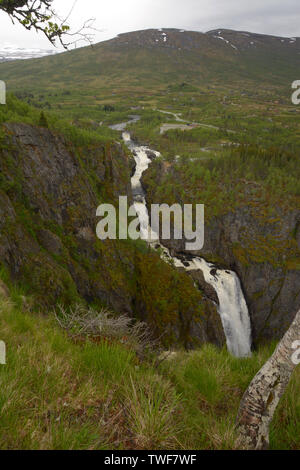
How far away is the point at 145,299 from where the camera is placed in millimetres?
21078

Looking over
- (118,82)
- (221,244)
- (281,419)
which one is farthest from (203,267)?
(118,82)

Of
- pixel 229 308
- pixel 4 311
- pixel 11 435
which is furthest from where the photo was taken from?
pixel 229 308

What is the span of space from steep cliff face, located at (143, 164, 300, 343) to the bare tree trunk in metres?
22.2

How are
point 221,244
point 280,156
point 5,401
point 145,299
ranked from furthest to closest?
point 280,156 → point 221,244 → point 145,299 → point 5,401

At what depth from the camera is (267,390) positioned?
2578 millimetres

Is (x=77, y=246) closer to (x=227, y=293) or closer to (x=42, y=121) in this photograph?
(x=42, y=121)

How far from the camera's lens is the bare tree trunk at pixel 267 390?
98.7 inches

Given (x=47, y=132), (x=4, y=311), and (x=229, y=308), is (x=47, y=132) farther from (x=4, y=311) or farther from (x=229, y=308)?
(x=229, y=308)

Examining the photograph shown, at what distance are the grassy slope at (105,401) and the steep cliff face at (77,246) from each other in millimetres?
8135

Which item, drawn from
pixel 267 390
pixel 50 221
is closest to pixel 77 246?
pixel 50 221

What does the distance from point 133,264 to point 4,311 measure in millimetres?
17429

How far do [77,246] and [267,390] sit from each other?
1596 centimetres

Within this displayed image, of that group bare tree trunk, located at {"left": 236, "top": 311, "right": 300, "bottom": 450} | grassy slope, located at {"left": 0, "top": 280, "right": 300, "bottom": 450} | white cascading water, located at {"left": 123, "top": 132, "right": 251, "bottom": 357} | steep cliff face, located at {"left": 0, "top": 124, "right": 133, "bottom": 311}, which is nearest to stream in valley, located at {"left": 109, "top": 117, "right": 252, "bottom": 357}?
white cascading water, located at {"left": 123, "top": 132, "right": 251, "bottom": 357}

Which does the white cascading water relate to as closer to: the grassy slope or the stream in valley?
the stream in valley
